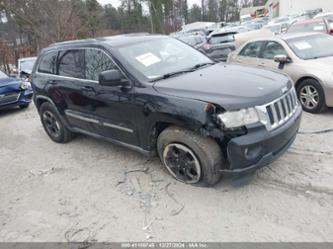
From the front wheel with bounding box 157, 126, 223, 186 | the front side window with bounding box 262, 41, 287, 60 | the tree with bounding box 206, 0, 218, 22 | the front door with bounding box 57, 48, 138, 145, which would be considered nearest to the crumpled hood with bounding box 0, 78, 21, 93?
the front door with bounding box 57, 48, 138, 145

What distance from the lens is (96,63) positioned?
4348 mm

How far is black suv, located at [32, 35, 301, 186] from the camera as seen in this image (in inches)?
126

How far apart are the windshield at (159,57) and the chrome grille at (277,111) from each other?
132cm

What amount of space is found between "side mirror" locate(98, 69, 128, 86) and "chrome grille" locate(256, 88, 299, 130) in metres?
1.65

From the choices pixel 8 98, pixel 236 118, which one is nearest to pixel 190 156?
pixel 236 118

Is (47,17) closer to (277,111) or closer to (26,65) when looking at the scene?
(26,65)

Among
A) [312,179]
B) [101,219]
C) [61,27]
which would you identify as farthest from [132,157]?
[61,27]

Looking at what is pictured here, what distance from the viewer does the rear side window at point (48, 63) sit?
5207 millimetres

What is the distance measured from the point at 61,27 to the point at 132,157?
1999 centimetres

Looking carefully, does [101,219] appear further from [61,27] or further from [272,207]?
[61,27]

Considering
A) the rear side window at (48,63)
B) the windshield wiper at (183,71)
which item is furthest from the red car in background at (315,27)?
the rear side window at (48,63)

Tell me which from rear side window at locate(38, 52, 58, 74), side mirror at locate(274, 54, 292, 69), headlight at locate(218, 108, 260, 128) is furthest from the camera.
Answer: side mirror at locate(274, 54, 292, 69)

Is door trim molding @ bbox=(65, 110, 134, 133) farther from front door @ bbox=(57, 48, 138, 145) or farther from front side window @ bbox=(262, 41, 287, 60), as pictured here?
front side window @ bbox=(262, 41, 287, 60)

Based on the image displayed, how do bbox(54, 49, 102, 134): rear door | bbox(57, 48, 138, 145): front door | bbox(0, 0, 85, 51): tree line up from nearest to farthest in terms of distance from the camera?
bbox(57, 48, 138, 145): front door, bbox(54, 49, 102, 134): rear door, bbox(0, 0, 85, 51): tree
